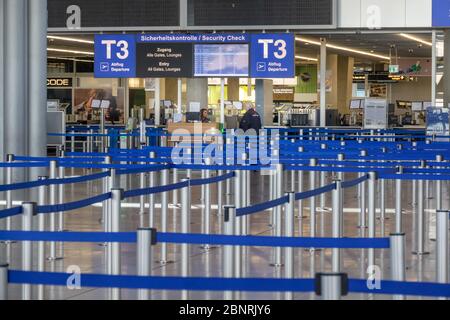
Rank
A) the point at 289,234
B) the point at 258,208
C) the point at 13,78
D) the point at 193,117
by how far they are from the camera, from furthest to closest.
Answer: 1. the point at 193,117
2. the point at 13,78
3. the point at 289,234
4. the point at 258,208

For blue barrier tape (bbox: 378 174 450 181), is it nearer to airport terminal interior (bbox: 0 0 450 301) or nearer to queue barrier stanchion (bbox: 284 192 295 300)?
airport terminal interior (bbox: 0 0 450 301)

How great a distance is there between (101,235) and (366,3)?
2208 cm

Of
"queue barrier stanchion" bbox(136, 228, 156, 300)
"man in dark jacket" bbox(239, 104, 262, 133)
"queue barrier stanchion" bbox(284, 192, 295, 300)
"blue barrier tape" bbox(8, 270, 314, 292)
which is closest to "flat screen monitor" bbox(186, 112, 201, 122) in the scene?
"man in dark jacket" bbox(239, 104, 262, 133)

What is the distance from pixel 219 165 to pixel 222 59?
48.9ft

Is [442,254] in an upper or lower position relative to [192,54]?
lower

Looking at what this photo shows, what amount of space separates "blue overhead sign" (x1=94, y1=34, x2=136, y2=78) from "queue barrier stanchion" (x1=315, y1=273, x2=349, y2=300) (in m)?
24.6

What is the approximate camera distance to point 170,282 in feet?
18.7

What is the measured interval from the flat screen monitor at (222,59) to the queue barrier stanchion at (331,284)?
937 inches

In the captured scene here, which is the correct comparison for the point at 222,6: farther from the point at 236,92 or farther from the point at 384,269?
the point at 384,269

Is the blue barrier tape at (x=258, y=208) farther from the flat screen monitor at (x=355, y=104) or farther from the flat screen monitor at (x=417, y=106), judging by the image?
the flat screen monitor at (x=417, y=106)

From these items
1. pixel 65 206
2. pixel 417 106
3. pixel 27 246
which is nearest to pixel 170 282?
pixel 27 246

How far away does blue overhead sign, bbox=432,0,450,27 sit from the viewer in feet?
91.1

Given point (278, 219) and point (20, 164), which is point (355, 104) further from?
point (278, 219)

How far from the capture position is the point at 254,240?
670 centimetres
